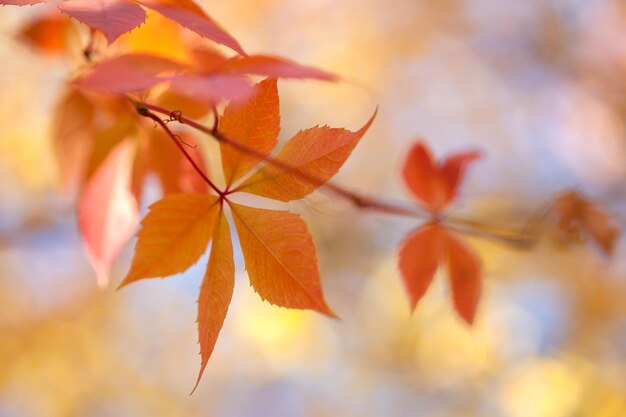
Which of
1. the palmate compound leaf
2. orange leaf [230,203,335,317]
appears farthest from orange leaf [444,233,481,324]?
orange leaf [230,203,335,317]

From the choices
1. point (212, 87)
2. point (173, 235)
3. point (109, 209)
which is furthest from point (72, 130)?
point (212, 87)

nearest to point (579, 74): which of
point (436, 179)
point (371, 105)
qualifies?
point (371, 105)

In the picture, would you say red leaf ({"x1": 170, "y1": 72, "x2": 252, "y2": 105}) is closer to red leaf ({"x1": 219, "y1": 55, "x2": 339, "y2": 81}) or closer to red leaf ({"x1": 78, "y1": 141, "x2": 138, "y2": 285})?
red leaf ({"x1": 219, "y1": 55, "x2": 339, "y2": 81})

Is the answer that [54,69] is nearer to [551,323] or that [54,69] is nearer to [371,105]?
[371,105]

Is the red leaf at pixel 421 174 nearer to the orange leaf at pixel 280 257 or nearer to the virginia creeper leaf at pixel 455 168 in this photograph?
the virginia creeper leaf at pixel 455 168

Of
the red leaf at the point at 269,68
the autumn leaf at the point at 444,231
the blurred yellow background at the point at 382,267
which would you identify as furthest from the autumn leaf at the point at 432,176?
the blurred yellow background at the point at 382,267

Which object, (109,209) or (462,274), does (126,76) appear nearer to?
(109,209)
